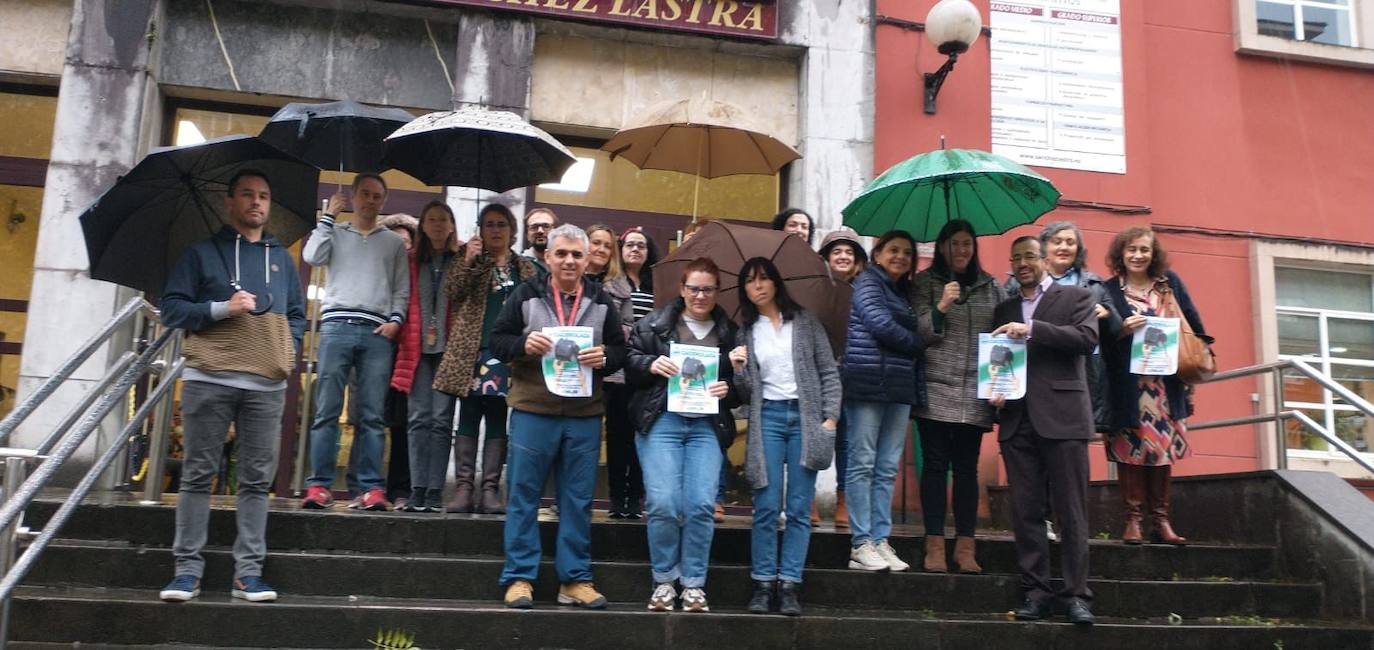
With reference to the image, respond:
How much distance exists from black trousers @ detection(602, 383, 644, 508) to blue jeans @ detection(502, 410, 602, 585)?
104cm

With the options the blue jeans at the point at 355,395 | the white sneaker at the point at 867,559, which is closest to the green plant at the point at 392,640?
the blue jeans at the point at 355,395

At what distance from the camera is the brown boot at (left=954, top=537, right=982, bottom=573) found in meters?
6.30

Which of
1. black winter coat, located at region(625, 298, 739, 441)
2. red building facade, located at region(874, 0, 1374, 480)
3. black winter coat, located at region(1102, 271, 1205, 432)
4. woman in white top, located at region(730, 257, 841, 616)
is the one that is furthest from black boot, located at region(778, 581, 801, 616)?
red building facade, located at region(874, 0, 1374, 480)

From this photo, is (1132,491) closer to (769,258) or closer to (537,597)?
(769,258)

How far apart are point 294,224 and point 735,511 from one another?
4298 millimetres

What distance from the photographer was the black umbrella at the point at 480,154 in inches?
262

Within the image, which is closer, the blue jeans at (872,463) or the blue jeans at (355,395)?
the blue jeans at (872,463)

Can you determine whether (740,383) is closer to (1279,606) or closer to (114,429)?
(1279,606)

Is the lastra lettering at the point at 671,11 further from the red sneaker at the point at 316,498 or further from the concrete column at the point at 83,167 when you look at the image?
the red sneaker at the point at 316,498

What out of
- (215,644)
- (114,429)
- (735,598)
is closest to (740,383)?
(735,598)

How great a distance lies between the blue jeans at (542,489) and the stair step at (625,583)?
0.73 ft

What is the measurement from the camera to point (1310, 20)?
1098 cm

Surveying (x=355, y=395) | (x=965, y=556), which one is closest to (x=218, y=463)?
(x=355, y=395)

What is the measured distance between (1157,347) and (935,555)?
1.91m
